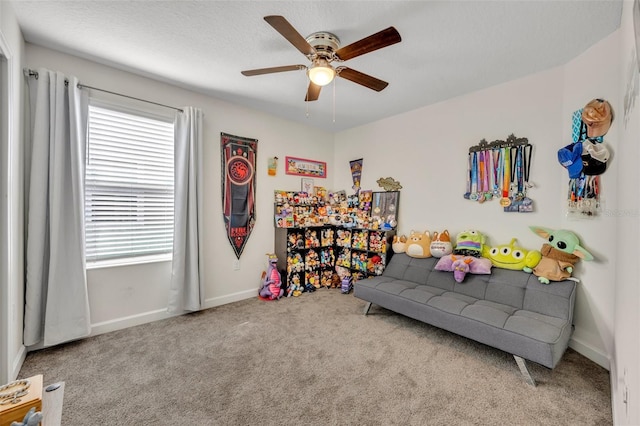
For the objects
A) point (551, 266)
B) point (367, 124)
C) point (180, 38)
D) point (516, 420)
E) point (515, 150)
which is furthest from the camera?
point (367, 124)

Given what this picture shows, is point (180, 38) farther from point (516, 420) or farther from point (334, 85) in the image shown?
point (516, 420)

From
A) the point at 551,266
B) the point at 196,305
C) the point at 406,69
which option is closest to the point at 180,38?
the point at 406,69

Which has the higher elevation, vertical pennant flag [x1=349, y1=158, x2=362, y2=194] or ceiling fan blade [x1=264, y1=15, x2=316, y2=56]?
ceiling fan blade [x1=264, y1=15, x2=316, y2=56]

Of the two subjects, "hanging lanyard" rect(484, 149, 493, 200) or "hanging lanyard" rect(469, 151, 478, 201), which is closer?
"hanging lanyard" rect(484, 149, 493, 200)

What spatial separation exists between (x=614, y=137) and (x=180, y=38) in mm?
3205

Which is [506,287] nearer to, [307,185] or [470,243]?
[470,243]

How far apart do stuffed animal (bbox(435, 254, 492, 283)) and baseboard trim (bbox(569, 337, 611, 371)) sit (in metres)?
0.78

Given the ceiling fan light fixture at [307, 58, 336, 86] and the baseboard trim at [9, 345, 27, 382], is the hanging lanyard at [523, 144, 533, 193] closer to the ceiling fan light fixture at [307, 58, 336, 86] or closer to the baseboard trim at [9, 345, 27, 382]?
the ceiling fan light fixture at [307, 58, 336, 86]

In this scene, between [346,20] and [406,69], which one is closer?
[346,20]

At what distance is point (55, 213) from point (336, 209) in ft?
10.0

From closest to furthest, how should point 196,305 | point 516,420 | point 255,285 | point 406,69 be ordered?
1. point 516,420
2. point 406,69
3. point 196,305
4. point 255,285

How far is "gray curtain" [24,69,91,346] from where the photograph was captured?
6.53ft

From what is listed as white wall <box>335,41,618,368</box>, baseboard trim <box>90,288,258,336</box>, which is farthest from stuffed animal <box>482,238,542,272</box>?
baseboard trim <box>90,288,258,336</box>

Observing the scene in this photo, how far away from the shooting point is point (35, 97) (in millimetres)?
1997
